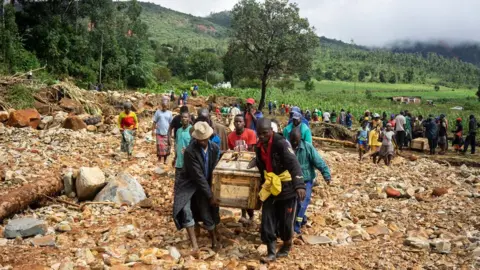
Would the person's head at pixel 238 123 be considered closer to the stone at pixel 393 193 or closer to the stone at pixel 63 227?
the stone at pixel 63 227

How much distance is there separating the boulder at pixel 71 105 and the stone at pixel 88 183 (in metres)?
9.30

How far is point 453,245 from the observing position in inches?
201

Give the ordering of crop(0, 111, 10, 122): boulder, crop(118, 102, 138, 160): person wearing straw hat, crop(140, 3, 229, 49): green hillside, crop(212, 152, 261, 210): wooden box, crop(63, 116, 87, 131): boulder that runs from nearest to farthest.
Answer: crop(212, 152, 261, 210): wooden box → crop(118, 102, 138, 160): person wearing straw hat → crop(0, 111, 10, 122): boulder → crop(63, 116, 87, 131): boulder → crop(140, 3, 229, 49): green hillside

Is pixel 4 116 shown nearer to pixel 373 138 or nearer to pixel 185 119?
pixel 185 119

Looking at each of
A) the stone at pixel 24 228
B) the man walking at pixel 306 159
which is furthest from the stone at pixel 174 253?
the stone at pixel 24 228

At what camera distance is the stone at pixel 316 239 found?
17.3 feet

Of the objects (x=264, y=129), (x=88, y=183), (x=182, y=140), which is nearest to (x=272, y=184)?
(x=264, y=129)

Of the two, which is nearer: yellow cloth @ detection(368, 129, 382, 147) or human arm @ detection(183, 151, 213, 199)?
human arm @ detection(183, 151, 213, 199)

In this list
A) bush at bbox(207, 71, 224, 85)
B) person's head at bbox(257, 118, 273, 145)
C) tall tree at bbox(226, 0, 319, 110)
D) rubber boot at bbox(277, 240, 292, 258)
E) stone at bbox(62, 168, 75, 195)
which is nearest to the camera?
person's head at bbox(257, 118, 273, 145)

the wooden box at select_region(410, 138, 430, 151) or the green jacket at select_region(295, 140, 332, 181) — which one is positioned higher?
the green jacket at select_region(295, 140, 332, 181)

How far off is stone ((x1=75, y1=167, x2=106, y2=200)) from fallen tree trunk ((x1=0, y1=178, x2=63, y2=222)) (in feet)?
1.17

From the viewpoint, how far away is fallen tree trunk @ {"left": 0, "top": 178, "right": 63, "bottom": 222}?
5668mm

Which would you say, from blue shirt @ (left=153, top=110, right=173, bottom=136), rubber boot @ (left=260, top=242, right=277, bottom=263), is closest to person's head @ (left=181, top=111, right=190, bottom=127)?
blue shirt @ (left=153, top=110, right=173, bottom=136)

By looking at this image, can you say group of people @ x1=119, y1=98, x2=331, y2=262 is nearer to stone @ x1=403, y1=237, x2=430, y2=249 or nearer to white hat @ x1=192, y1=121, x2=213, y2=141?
white hat @ x1=192, y1=121, x2=213, y2=141
